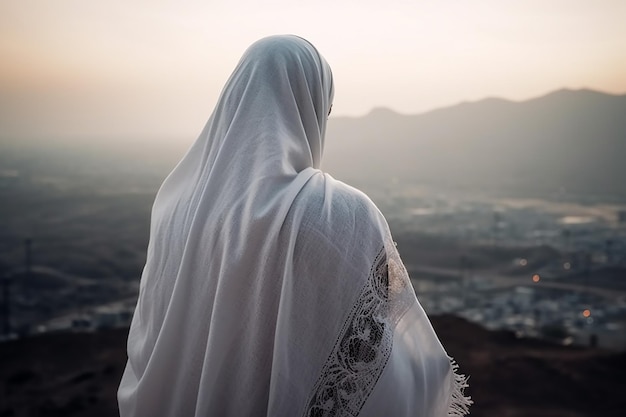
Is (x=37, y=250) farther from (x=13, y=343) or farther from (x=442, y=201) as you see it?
(x=442, y=201)

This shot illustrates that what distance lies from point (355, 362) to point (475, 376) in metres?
4.06

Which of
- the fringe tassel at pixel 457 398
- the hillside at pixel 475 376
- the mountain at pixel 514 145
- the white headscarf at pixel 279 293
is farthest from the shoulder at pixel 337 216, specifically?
the mountain at pixel 514 145

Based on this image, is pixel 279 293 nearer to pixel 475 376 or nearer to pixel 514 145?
pixel 475 376

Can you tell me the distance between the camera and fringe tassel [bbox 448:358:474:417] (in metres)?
1.06

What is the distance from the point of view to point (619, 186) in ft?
66.4

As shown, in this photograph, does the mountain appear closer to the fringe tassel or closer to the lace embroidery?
the fringe tassel

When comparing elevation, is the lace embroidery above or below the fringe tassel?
above

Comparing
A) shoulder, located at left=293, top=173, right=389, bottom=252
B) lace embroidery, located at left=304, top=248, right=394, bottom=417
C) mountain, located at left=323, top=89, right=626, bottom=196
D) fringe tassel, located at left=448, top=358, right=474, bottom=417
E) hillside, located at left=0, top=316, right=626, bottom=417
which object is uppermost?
shoulder, located at left=293, top=173, right=389, bottom=252

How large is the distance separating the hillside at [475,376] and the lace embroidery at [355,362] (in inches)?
121

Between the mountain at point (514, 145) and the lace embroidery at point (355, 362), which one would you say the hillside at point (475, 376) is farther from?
the mountain at point (514, 145)

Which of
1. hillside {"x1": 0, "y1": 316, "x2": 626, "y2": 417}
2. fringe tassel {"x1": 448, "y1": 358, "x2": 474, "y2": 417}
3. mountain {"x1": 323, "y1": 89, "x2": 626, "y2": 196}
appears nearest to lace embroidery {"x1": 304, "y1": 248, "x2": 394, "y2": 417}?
fringe tassel {"x1": 448, "y1": 358, "x2": 474, "y2": 417}

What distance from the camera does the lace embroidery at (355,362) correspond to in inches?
35.9

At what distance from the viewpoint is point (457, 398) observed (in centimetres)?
108

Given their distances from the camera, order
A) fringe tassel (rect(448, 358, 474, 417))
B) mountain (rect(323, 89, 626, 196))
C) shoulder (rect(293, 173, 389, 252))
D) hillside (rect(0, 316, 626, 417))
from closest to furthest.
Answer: shoulder (rect(293, 173, 389, 252)) < fringe tassel (rect(448, 358, 474, 417)) < hillside (rect(0, 316, 626, 417)) < mountain (rect(323, 89, 626, 196))
